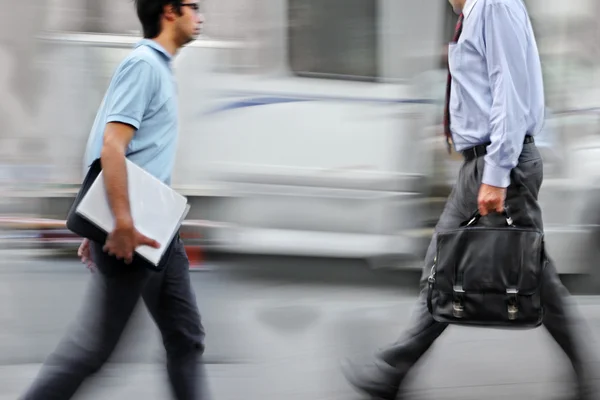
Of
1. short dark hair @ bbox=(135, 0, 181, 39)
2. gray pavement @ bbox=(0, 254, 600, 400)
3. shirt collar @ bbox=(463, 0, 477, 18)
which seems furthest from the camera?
gray pavement @ bbox=(0, 254, 600, 400)

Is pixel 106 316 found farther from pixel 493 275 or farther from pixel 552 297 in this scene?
pixel 552 297

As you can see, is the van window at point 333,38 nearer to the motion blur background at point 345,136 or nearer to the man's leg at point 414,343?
the motion blur background at point 345,136

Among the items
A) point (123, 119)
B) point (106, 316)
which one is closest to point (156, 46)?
point (123, 119)

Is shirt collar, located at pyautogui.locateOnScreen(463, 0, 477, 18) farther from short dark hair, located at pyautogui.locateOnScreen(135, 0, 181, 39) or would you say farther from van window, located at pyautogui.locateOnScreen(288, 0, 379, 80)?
van window, located at pyautogui.locateOnScreen(288, 0, 379, 80)

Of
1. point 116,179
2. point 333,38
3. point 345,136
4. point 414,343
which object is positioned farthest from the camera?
point 333,38

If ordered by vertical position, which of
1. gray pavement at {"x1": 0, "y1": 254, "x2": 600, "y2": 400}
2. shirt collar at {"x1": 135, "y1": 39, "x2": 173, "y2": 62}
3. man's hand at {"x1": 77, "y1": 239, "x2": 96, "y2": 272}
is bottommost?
gray pavement at {"x1": 0, "y1": 254, "x2": 600, "y2": 400}

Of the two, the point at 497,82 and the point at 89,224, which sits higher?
the point at 497,82

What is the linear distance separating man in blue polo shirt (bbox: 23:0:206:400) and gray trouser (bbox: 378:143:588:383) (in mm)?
876

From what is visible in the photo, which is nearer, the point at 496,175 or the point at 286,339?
the point at 496,175

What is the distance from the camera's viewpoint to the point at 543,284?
12.9ft

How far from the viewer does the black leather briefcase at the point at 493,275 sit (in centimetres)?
377

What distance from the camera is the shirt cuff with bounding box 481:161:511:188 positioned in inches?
146

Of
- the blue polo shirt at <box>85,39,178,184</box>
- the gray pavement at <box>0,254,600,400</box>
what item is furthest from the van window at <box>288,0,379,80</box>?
the blue polo shirt at <box>85,39,178,184</box>

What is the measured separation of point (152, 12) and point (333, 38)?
335cm
